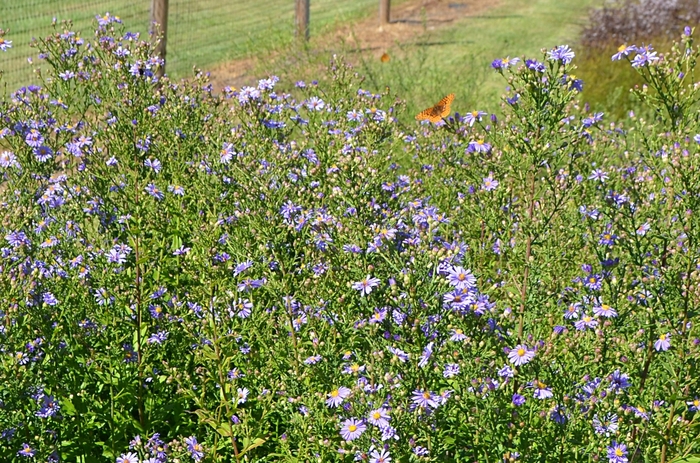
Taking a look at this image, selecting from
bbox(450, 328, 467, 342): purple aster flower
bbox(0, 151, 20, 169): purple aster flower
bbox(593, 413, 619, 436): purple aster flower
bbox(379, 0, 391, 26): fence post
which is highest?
bbox(379, 0, 391, 26): fence post

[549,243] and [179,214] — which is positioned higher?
[179,214]

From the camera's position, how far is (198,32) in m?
13.1

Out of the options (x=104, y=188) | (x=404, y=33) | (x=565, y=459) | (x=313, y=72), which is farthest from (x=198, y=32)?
(x=565, y=459)

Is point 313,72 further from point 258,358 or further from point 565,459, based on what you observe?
point 565,459

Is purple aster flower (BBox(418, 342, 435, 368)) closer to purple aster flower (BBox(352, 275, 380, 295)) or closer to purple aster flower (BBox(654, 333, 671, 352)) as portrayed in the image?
purple aster flower (BBox(352, 275, 380, 295))

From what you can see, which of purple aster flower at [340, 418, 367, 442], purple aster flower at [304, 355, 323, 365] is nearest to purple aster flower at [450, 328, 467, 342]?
purple aster flower at [340, 418, 367, 442]

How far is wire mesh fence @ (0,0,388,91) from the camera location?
1048cm

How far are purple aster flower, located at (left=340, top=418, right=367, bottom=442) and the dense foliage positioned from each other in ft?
0.05

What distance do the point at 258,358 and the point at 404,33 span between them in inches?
475

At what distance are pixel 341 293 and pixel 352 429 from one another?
0.72m

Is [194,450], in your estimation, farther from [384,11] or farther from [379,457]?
[384,11]

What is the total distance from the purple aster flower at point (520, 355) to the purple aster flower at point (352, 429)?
0.54 meters

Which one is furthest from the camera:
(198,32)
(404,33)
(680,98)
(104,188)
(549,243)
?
(404,33)

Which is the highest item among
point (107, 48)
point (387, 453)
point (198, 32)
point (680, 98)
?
point (198, 32)
